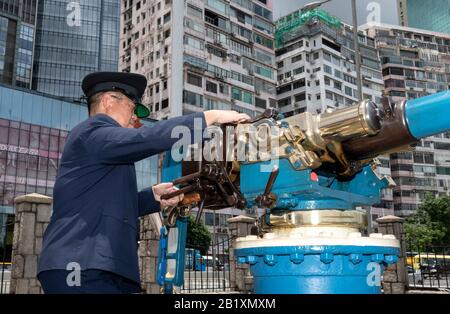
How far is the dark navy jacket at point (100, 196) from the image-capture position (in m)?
1.90

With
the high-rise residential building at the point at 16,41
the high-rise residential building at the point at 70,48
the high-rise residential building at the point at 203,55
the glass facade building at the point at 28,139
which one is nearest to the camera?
the glass facade building at the point at 28,139

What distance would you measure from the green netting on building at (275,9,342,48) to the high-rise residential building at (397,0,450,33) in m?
24.5

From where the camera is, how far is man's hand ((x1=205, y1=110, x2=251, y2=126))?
1.98 m

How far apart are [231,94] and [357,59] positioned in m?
38.4

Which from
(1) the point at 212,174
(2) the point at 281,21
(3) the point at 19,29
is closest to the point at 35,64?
(3) the point at 19,29

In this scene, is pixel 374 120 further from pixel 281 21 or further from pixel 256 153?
pixel 281 21

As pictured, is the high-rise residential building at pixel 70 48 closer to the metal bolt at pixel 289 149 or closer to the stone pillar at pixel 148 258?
the stone pillar at pixel 148 258

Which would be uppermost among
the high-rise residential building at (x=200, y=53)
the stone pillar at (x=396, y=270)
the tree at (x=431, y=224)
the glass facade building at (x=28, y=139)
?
the high-rise residential building at (x=200, y=53)

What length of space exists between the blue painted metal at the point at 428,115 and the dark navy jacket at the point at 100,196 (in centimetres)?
88

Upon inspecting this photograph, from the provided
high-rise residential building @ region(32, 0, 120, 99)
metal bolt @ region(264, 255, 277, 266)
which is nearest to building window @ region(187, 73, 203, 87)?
high-rise residential building @ region(32, 0, 120, 99)

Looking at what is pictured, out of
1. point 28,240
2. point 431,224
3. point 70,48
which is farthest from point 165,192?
point 70,48

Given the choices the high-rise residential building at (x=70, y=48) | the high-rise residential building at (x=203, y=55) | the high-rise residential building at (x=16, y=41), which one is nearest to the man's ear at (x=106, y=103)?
the high-rise residential building at (x=203, y=55)

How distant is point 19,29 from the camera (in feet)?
191
